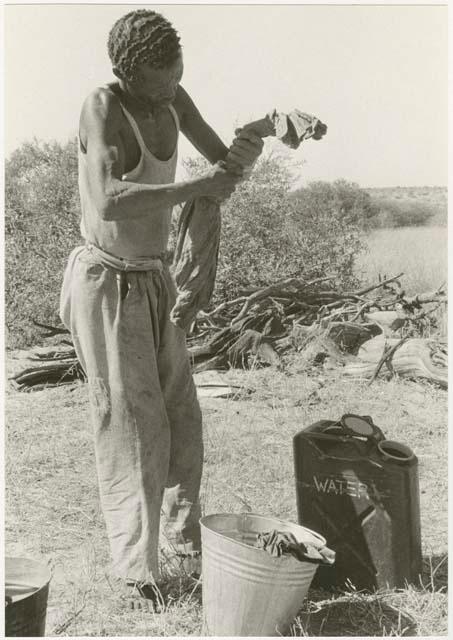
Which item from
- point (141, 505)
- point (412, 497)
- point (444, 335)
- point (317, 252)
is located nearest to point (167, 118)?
point (141, 505)

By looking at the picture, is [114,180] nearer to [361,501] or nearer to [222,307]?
[361,501]

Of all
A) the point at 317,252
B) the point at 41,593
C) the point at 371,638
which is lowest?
the point at 371,638

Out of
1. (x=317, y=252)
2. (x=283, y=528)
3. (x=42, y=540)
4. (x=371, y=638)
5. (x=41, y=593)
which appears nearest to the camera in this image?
(x=41, y=593)

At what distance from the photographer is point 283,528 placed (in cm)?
328

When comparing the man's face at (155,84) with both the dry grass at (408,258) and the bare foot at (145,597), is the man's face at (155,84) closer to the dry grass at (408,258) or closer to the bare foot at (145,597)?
the bare foot at (145,597)

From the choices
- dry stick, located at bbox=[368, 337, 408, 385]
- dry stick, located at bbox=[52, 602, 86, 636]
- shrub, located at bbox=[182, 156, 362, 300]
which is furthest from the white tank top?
shrub, located at bbox=[182, 156, 362, 300]

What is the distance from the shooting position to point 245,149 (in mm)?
3123

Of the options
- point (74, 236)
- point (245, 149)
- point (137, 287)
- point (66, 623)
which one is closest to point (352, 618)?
point (66, 623)

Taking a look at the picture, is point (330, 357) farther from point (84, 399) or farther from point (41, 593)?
point (41, 593)

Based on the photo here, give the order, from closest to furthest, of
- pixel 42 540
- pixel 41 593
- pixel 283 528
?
1. pixel 41 593
2. pixel 283 528
3. pixel 42 540

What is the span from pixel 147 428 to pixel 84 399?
13.6 ft

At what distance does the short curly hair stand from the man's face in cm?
2

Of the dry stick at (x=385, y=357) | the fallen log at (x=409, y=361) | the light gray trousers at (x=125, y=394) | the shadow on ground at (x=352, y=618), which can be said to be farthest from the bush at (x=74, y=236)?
the shadow on ground at (x=352, y=618)

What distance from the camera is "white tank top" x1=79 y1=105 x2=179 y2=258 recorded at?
3133 mm
